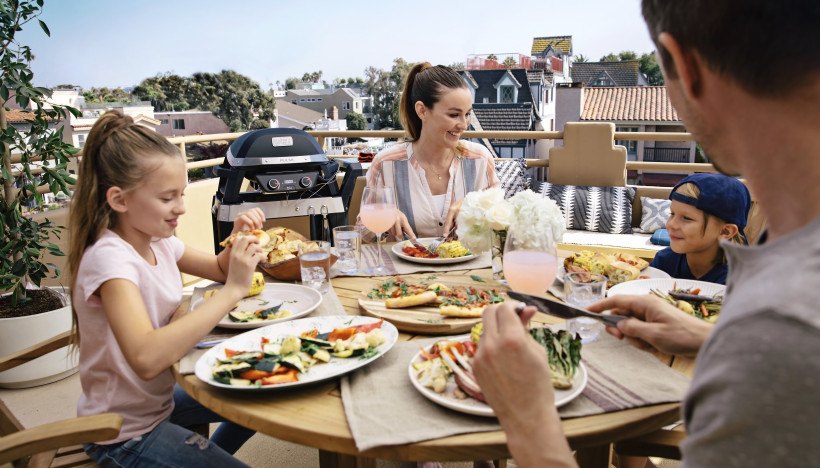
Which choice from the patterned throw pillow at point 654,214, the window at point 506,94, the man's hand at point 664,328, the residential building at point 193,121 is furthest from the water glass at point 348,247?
the window at point 506,94

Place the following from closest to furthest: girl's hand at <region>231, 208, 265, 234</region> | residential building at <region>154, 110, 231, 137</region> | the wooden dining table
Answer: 1. the wooden dining table
2. girl's hand at <region>231, 208, 265, 234</region>
3. residential building at <region>154, 110, 231, 137</region>

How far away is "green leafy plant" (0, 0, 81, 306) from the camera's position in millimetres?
2572

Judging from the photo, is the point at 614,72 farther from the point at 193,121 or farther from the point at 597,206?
the point at 597,206

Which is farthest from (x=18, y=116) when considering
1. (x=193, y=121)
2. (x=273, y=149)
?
(x=193, y=121)

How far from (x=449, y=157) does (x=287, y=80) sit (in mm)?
35744

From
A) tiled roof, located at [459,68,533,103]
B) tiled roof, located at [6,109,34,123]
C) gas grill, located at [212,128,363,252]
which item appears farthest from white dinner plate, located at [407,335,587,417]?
tiled roof, located at [459,68,533,103]

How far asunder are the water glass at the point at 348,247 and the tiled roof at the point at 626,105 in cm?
1774

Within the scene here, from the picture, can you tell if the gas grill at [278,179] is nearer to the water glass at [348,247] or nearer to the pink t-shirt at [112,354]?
the water glass at [348,247]

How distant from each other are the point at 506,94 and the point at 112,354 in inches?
983

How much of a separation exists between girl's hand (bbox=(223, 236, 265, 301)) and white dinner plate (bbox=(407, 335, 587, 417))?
50 cm

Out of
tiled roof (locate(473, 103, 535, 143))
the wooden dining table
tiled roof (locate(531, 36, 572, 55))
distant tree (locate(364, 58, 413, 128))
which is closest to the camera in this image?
the wooden dining table

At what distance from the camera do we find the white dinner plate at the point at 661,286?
4.99 ft

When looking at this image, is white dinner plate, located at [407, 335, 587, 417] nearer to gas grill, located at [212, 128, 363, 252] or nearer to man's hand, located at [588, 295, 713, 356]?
man's hand, located at [588, 295, 713, 356]

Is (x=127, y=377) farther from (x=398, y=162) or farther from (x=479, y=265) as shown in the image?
(x=398, y=162)
